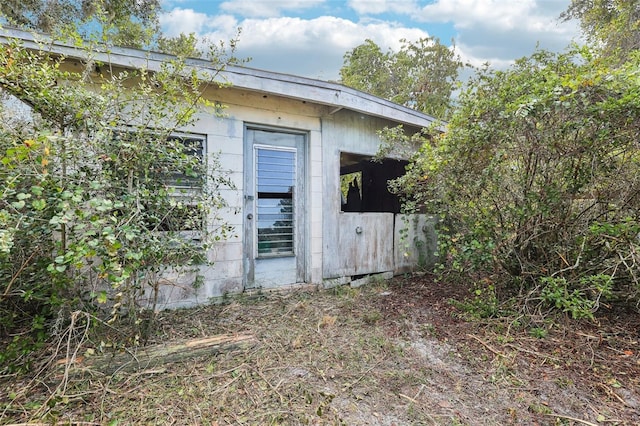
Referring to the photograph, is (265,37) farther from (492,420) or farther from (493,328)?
(492,420)

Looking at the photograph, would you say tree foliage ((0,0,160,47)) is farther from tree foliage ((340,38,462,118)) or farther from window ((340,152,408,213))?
tree foliage ((340,38,462,118))

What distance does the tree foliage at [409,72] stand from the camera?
1394 centimetres

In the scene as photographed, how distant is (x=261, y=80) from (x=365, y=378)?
10.3 ft

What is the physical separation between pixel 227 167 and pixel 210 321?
166cm

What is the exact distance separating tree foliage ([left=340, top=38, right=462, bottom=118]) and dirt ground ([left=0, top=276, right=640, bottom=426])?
11.8 metres

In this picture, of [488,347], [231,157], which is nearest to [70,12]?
[231,157]

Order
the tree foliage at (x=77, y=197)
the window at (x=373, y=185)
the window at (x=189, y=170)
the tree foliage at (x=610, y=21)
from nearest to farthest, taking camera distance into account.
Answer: the tree foliage at (x=77, y=197)
the window at (x=189, y=170)
the window at (x=373, y=185)
the tree foliage at (x=610, y=21)

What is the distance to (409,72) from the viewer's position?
14898mm

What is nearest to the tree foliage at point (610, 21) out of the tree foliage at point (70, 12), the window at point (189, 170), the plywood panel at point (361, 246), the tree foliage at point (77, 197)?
the plywood panel at point (361, 246)

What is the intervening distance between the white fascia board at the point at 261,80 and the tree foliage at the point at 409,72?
9.63m

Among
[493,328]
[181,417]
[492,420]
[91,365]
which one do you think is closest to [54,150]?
[91,365]

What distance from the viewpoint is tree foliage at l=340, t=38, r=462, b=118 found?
45.7 ft

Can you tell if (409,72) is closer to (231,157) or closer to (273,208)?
(273,208)

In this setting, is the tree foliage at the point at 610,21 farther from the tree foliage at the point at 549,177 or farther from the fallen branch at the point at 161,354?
the fallen branch at the point at 161,354
